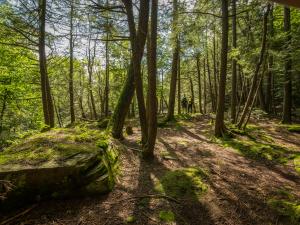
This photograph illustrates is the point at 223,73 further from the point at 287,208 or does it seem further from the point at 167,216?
the point at 167,216

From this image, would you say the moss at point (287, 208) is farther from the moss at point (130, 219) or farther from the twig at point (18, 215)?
the twig at point (18, 215)

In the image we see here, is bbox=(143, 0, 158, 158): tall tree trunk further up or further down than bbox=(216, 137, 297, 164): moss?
further up

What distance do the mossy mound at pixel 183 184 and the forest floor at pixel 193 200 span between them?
0.51 ft

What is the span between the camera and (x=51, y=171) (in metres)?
4.41

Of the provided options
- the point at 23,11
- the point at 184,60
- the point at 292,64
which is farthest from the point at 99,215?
the point at 184,60

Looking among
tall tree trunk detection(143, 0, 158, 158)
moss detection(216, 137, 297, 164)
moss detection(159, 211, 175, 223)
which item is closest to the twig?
moss detection(159, 211, 175, 223)

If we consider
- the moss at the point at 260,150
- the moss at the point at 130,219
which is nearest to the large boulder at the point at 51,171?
the moss at the point at 130,219

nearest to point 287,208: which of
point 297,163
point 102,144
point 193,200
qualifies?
point 193,200

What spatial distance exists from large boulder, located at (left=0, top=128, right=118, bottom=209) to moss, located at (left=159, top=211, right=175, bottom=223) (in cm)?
130

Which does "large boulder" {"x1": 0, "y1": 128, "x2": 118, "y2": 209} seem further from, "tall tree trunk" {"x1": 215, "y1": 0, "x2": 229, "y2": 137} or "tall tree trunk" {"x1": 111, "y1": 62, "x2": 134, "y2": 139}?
"tall tree trunk" {"x1": 215, "y1": 0, "x2": 229, "y2": 137}

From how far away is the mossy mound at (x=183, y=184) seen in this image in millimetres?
5055

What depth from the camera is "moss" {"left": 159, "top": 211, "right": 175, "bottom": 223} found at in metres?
4.15

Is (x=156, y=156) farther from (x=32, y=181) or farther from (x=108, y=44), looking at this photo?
(x=108, y=44)

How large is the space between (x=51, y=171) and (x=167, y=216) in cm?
230
